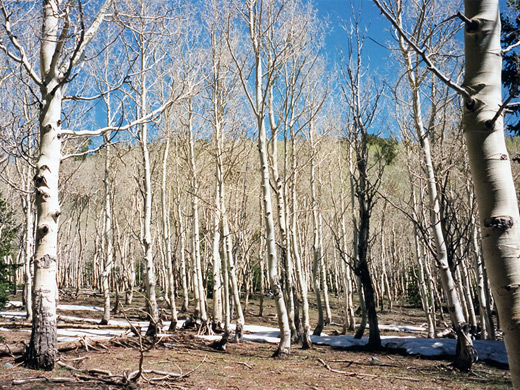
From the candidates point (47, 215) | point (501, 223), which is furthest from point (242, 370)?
point (501, 223)

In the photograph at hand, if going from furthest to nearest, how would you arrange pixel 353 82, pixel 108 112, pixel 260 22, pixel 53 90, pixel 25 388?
pixel 108 112 → pixel 353 82 → pixel 260 22 → pixel 53 90 → pixel 25 388

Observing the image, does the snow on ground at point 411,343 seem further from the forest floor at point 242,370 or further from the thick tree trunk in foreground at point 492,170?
the thick tree trunk in foreground at point 492,170

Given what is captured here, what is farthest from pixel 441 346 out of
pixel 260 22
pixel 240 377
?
pixel 260 22

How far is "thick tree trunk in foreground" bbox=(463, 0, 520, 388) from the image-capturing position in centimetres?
137

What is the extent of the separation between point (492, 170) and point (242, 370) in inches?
222

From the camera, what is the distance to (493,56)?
1598 mm

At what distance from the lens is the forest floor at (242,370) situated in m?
4.41

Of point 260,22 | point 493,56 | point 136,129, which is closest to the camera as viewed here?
point 493,56

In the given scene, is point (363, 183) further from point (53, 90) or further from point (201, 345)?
point (53, 90)


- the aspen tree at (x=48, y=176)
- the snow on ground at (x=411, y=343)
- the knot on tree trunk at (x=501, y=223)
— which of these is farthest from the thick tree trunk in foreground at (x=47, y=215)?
the knot on tree trunk at (x=501, y=223)

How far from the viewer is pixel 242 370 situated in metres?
6.15

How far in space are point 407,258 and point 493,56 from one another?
38.1 meters

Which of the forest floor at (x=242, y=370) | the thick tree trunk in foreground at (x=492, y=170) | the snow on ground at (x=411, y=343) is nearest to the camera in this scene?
the thick tree trunk in foreground at (x=492, y=170)

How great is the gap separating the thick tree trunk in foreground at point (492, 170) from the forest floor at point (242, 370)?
153 inches
